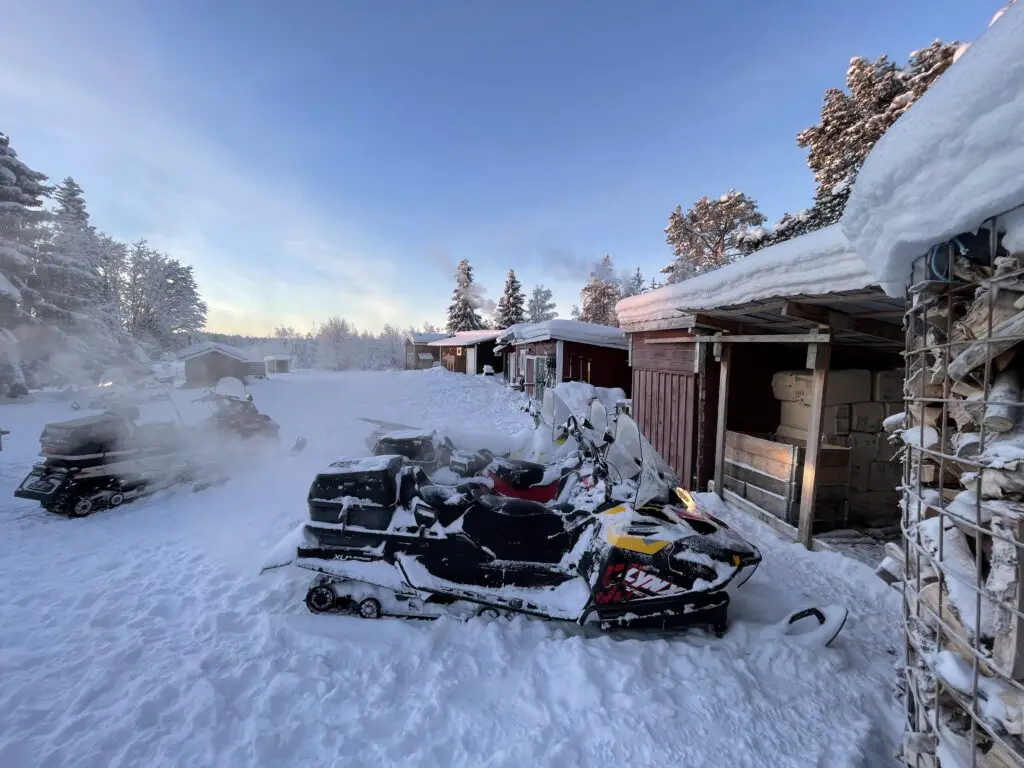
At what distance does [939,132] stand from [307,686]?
3.81 meters

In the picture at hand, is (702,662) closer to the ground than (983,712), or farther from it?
closer to the ground

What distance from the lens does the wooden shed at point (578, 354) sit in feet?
46.9

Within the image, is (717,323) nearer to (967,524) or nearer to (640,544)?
(640,544)

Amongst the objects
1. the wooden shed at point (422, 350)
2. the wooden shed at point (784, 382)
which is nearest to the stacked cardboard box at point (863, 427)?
the wooden shed at point (784, 382)

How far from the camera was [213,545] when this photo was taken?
4.48 m

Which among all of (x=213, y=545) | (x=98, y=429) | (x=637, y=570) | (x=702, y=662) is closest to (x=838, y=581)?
(x=702, y=662)

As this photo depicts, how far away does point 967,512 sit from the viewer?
58.9 inches

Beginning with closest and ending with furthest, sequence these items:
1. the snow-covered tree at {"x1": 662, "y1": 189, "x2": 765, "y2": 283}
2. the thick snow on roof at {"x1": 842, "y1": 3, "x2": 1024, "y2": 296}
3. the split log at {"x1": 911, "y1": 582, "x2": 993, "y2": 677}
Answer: the thick snow on roof at {"x1": 842, "y1": 3, "x2": 1024, "y2": 296} < the split log at {"x1": 911, "y1": 582, "x2": 993, "y2": 677} < the snow-covered tree at {"x1": 662, "y1": 189, "x2": 765, "y2": 283}

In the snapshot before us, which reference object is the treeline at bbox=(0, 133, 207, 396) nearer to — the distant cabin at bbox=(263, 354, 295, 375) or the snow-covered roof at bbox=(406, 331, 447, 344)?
the snow-covered roof at bbox=(406, 331, 447, 344)

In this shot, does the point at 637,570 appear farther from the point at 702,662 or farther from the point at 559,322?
the point at 559,322

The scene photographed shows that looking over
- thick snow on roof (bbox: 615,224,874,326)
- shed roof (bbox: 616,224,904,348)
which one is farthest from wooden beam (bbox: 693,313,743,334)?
thick snow on roof (bbox: 615,224,874,326)

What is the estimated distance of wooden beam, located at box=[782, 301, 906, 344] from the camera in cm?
397

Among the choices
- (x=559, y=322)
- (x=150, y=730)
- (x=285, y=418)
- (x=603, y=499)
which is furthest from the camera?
(x=559, y=322)

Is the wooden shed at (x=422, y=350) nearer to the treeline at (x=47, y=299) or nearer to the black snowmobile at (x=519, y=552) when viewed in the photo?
the treeline at (x=47, y=299)
